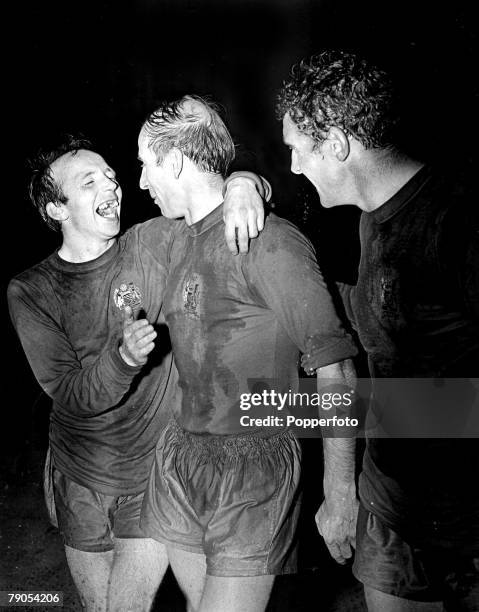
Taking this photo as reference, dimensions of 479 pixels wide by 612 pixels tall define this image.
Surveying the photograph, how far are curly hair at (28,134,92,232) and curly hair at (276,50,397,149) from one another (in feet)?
2.07

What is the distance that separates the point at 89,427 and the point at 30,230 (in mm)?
1282

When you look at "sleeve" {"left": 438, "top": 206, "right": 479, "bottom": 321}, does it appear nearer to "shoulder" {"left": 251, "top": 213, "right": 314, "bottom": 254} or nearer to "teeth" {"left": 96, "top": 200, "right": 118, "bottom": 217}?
"shoulder" {"left": 251, "top": 213, "right": 314, "bottom": 254}

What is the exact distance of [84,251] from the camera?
1.62m

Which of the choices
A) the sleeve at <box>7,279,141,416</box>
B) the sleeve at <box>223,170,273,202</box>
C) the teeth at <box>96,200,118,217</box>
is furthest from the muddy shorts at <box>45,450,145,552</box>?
the sleeve at <box>223,170,273,202</box>

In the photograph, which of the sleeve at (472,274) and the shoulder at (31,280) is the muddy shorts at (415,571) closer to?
the sleeve at (472,274)

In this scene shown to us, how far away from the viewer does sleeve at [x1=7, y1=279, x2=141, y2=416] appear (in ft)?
Answer: 4.88

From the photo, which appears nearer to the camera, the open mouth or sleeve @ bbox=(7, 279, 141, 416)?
sleeve @ bbox=(7, 279, 141, 416)

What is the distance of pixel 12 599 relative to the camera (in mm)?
1824

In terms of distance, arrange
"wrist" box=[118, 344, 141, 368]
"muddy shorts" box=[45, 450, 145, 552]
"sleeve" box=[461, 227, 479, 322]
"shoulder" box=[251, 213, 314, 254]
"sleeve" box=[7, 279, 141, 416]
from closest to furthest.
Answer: "sleeve" box=[461, 227, 479, 322]
"shoulder" box=[251, 213, 314, 254]
"wrist" box=[118, 344, 141, 368]
"sleeve" box=[7, 279, 141, 416]
"muddy shorts" box=[45, 450, 145, 552]

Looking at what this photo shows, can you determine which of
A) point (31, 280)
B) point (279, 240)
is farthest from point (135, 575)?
point (279, 240)

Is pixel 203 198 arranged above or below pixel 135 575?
above

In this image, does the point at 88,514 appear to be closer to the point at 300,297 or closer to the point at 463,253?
the point at 300,297

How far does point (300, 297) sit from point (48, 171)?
84 centimetres

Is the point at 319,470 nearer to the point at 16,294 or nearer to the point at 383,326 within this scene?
the point at 383,326
